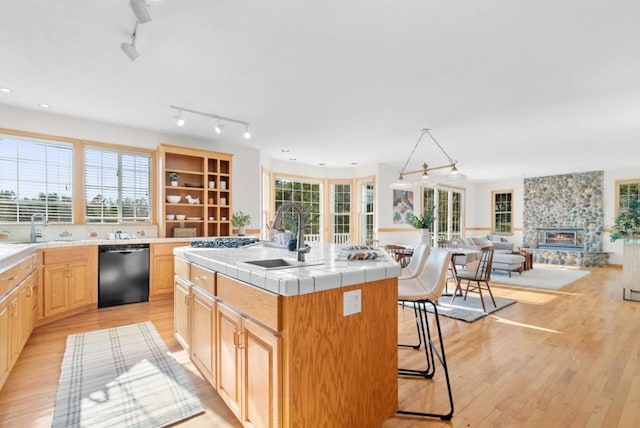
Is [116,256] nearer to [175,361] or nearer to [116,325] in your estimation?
[116,325]

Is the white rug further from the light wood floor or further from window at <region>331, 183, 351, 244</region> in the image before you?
window at <region>331, 183, 351, 244</region>

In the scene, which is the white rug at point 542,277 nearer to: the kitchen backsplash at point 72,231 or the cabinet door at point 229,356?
the cabinet door at point 229,356

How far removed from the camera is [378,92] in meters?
3.51

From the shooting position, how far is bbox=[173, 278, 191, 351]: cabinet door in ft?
8.53

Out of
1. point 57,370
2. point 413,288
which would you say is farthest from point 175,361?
→ point 413,288

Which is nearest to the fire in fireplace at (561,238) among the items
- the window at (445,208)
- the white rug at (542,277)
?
the white rug at (542,277)

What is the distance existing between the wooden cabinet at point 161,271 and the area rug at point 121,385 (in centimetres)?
136

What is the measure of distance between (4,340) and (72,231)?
2.61 metres

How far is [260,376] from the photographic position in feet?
5.16

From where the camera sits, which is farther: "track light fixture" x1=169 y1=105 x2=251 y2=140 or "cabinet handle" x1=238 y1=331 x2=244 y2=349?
"track light fixture" x1=169 y1=105 x2=251 y2=140

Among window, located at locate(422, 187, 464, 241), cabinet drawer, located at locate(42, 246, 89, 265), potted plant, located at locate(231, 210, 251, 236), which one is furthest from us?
window, located at locate(422, 187, 464, 241)

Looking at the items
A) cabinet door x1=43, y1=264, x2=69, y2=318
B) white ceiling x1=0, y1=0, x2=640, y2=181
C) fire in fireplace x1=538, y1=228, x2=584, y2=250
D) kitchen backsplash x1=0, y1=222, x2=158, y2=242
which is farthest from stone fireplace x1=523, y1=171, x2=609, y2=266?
cabinet door x1=43, y1=264, x2=69, y2=318

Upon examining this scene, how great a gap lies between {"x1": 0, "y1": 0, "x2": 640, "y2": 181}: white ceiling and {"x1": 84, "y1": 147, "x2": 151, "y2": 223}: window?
1.84ft

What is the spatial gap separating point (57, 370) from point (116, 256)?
194cm
